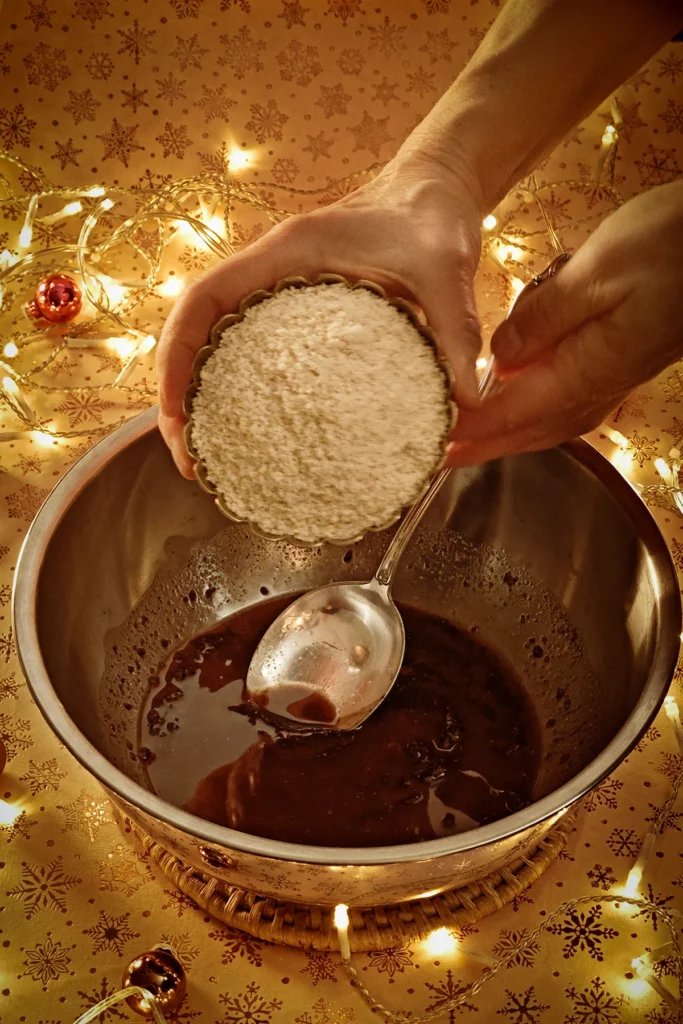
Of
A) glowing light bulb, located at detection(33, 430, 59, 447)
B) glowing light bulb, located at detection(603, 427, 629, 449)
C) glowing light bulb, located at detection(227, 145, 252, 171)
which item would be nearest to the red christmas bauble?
glowing light bulb, located at detection(33, 430, 59, 447)

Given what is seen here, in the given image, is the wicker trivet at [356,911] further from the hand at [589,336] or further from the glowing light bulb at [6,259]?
the glowing light bulb at [6,259]

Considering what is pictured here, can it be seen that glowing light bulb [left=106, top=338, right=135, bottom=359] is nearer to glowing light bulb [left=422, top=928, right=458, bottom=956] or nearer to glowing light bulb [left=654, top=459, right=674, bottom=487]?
glowing light bulb [left=654, top=459, right=674, bottom=487]

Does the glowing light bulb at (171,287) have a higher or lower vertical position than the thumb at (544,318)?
higher

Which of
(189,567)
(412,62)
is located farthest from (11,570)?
(412,62)

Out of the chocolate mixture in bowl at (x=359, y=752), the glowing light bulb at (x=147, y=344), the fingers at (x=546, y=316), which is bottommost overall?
the chocolate mixture in bowl at (x=359, y=752)

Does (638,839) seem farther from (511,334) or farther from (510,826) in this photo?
(511,334)

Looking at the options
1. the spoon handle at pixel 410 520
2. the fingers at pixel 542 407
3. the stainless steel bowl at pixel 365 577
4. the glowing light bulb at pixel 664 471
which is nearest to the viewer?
the stainless steel bowl at pixel 365 577

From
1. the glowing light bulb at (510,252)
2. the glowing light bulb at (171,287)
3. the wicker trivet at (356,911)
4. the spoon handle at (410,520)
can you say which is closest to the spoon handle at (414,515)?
the spoon handle at (410,520)
